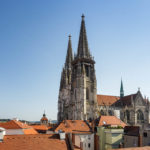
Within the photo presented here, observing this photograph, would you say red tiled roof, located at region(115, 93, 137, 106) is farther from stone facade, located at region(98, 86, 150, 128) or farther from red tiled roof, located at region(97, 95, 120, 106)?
red tiled roof, located at region(97, 95, 120, 106)

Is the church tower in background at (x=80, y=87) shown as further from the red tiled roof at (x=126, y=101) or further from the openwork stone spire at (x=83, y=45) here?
the red tiled roof at (x=126, y=101)

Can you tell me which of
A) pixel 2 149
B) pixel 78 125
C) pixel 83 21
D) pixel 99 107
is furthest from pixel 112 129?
pixel 83 21

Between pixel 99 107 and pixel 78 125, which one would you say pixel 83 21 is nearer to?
pixel 99 107

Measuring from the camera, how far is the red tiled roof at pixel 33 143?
56.6ft

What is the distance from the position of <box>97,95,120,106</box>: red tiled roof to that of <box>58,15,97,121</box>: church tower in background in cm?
680

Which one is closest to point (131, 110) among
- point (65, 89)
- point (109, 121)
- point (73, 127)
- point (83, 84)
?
point (83, 84)

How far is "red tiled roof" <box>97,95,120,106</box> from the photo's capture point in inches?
3181

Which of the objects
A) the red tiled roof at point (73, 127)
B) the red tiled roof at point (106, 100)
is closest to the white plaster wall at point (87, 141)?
the red tiled roof at point (73, 127)

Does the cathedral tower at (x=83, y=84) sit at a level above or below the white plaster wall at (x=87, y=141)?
above

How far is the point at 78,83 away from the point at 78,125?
102 ft

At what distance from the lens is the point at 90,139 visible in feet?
129

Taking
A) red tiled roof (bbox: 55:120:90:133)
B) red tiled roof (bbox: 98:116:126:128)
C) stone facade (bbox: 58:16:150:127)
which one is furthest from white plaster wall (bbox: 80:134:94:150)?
stone facade (bbox: 58:16:150:127)

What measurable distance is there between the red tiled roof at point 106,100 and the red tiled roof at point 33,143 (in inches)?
2413

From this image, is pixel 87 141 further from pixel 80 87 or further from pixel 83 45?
pixel 83 45
